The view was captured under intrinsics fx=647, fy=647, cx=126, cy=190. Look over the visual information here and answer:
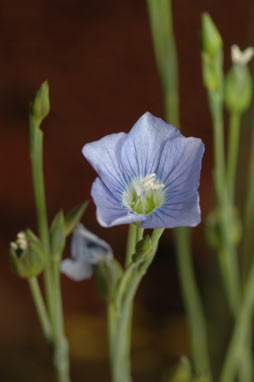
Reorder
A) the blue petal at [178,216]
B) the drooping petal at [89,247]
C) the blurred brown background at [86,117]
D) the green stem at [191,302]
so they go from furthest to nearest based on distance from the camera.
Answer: the blurred brown background at [86,117] < the green stem at [191,302] < the drooping petal at [89,247] < the blue petal at [178,216]

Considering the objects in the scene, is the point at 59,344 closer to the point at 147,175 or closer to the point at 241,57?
the point at 147,175

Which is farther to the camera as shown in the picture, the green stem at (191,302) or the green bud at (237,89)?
the green stem at (191,302)

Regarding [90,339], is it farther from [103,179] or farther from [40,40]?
[103,179]

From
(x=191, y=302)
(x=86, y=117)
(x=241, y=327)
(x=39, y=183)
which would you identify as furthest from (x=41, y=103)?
(x=86, y=117)

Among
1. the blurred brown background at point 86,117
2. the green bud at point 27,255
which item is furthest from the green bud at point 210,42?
the blurred brown background at point 86,117

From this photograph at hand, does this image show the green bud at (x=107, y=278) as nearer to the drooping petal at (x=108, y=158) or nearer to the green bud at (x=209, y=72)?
the drooping petal at (x=108, y=158)

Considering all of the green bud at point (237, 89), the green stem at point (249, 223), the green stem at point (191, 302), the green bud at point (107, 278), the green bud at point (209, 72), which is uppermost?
the green bud at point (209, 72)

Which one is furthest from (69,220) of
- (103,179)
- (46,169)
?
(46,169)
